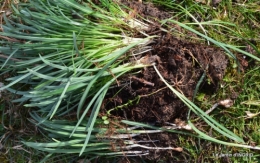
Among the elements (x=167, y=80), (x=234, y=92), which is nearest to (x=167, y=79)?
(x=167, y=80)

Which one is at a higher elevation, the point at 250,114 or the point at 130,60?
the point at 130,60

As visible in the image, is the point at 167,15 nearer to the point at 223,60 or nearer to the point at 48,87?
the point at 223,60

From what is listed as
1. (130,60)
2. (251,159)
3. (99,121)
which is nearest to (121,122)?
(99,121)

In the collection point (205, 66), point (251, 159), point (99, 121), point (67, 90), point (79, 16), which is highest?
point (79, 16)

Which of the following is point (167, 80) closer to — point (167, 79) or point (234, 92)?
point (167, 79)

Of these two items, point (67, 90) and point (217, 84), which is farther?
point (217, 84)

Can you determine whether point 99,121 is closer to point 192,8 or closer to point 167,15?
point 167,15
